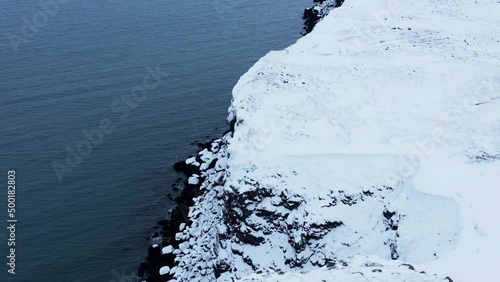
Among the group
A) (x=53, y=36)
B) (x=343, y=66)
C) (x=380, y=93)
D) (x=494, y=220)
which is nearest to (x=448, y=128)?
(x=380, y=93)

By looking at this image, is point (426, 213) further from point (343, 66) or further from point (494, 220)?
point (343, 66)

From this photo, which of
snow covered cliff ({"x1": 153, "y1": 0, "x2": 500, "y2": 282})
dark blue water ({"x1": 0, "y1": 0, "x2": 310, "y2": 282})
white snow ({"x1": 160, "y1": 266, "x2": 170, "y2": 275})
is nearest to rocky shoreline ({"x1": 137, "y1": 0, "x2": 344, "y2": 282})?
white snow ({"x1": 160, "y1": 266, "x2": 170, "y2": 275})

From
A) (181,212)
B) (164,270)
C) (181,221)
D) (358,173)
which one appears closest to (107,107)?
(181,212)

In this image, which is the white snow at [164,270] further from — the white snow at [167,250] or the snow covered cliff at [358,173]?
the white snow at [167,250]

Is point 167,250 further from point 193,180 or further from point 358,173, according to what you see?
point 358,173

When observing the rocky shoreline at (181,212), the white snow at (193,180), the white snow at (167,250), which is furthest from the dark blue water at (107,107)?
the white snow at (193,180)

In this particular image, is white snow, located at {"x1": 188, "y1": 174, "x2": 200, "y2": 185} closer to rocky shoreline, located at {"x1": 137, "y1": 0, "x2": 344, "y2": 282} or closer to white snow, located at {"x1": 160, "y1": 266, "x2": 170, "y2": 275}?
rocky shoreline, located at {"x1": 137, "y1": 0, "x2": 344, "y2": 282}
